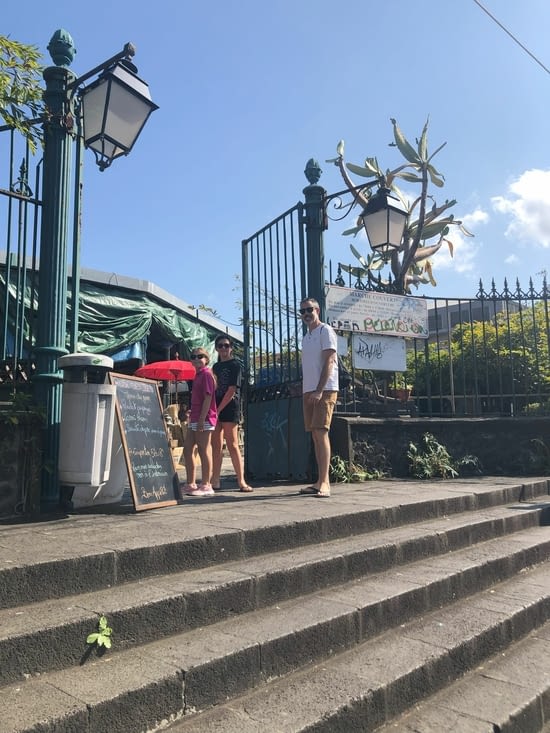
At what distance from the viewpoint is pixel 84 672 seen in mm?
2312

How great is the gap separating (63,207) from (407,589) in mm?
3880

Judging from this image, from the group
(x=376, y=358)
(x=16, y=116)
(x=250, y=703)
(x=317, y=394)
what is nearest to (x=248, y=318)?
(x=376, y=358)

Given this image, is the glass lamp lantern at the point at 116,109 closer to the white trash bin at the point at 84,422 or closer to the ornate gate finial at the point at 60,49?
the ornate gate finial at the point at 60,49

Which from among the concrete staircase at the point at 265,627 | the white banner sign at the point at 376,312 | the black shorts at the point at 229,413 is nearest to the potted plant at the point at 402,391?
the white banner sign at the point at 376,312

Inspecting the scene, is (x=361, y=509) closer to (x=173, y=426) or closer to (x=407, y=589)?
(x=407, y=589)

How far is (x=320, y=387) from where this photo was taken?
5426 millimetres

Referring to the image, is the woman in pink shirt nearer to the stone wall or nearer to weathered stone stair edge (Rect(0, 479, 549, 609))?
weathered stone stair edge (Rect(0, 479, 549, 609))

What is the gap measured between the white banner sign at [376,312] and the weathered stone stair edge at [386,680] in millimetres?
4176

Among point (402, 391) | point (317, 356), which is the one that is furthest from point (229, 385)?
point (402, 391)

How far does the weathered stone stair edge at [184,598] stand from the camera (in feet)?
7.58

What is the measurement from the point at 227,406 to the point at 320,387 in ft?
3.71

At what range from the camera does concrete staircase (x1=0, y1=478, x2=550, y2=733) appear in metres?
2.25

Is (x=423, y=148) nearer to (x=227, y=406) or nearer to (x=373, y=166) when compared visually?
(x=373, y=166)

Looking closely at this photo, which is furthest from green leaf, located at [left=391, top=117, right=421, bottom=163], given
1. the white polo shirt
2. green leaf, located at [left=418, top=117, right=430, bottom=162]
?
the white polo shirt
